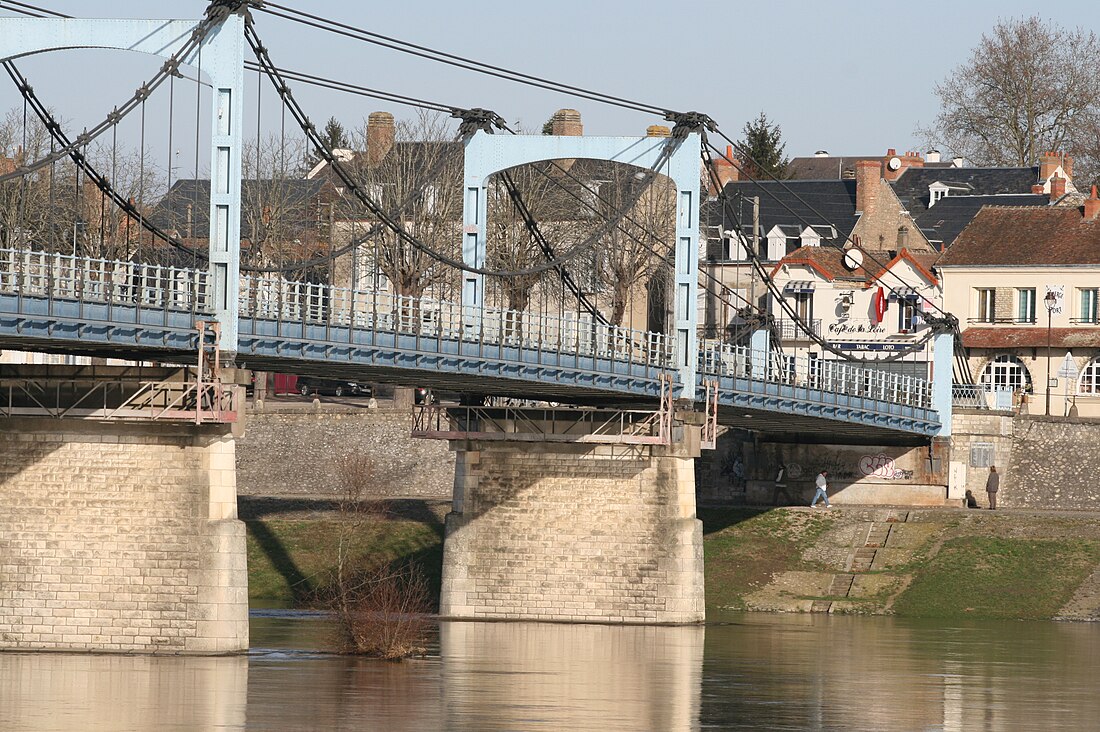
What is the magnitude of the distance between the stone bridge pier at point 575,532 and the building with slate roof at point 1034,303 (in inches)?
946

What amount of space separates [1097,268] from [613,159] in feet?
87.0

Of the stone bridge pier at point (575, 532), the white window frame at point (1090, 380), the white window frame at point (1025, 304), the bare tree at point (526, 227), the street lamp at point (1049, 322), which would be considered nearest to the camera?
the stone bridge pier at point (575, 532)

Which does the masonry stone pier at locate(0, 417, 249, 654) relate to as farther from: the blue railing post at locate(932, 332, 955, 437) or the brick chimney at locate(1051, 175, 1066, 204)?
the brick chimney at locate(1051, 175, 1066, 204)

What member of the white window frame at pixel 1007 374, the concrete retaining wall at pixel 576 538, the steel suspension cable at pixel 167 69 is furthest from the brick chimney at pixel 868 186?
the steel suspension cable at pixel 167 69

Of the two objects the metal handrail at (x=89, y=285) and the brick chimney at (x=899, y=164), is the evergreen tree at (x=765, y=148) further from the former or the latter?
the metal handrail at (x=89, y=285)

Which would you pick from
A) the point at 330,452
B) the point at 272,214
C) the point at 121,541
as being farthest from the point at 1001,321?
the point at 121,541

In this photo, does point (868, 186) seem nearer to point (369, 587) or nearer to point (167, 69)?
point (369, 587)

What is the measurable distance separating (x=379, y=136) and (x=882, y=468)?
25.5m

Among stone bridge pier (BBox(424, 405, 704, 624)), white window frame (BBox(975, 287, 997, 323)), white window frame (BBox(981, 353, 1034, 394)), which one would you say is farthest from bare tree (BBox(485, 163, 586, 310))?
white window frame (BBox(981, 353, 1034, 394))

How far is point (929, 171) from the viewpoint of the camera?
105812mm

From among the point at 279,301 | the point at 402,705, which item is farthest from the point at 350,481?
the point at 402,705

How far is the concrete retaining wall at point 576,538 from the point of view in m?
56.1

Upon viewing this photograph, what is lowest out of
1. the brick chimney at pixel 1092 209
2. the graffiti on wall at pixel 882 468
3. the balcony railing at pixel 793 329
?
the graffiti on wall at pixel 882 468

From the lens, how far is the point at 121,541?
44.7m
